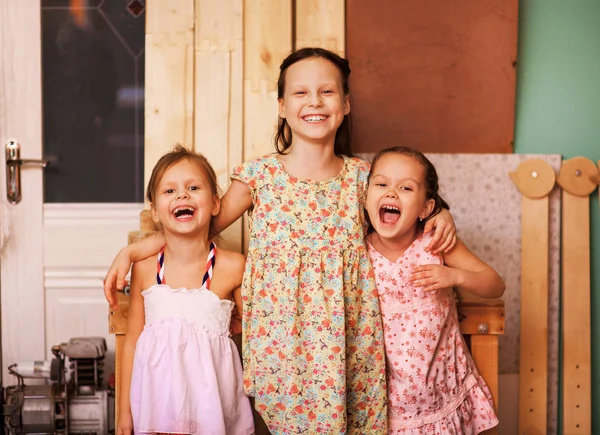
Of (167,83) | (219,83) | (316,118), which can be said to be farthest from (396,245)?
(167,83)

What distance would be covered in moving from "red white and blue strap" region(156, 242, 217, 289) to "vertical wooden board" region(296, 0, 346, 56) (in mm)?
1067

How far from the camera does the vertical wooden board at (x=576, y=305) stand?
3.17 m

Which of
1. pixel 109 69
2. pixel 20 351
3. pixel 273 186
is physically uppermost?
pixel 109 69

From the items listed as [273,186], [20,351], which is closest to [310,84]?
[273,186]

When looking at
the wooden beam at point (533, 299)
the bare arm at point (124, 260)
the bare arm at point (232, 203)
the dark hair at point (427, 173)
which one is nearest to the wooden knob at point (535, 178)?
the wooden beam at point (533, 299)

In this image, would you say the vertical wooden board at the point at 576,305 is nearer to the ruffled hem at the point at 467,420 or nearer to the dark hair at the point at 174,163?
the ruffled hem at the point at 467,420

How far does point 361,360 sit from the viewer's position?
2297mm

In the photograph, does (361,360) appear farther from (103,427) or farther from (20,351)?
(20,351)

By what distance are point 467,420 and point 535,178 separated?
3.90ft

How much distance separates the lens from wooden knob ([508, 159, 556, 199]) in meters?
3.13

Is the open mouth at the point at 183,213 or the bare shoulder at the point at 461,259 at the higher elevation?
the open mouth at the point at 183,213

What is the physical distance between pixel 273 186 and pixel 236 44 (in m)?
0.90

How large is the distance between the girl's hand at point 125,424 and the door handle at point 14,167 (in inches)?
55.3

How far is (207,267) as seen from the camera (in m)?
2.36
